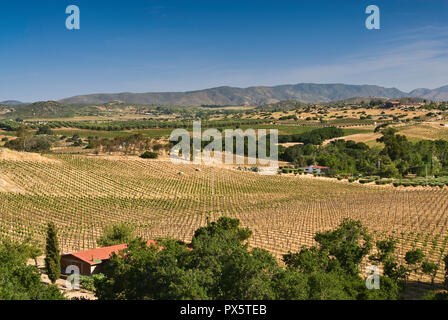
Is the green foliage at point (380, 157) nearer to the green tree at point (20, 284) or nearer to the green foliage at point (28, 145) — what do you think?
the green foliage at point (28, 145)

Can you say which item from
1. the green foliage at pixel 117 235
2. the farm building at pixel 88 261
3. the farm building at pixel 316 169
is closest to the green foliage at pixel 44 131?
the farm building at pixel 316 169

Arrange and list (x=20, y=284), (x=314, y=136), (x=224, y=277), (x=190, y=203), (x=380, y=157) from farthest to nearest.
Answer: (x=314, y=136)
(x=380, y=157)
(x=190, y=203)
(x=20, y=284)
(x=224, y=277)

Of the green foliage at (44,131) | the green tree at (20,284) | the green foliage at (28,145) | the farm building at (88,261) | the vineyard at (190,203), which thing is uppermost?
the green foliage at (44,131)

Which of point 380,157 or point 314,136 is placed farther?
point 314,136

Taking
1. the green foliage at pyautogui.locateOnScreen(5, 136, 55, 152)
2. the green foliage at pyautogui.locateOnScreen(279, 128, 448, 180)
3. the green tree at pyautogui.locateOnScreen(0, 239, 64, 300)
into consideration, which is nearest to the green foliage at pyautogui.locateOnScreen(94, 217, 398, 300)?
the green tree at pyautogui.locateOnScreen(0, 239, 64, 300)

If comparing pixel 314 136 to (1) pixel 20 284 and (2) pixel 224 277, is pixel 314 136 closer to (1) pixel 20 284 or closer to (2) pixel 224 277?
(2) pixel 224 277

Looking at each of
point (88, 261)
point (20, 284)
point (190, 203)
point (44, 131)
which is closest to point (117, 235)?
point (88, 261)

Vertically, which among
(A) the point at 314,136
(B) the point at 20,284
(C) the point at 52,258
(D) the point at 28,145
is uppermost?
(A) the point at 314,136

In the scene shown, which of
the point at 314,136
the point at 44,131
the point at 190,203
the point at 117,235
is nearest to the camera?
the point at 117,235
